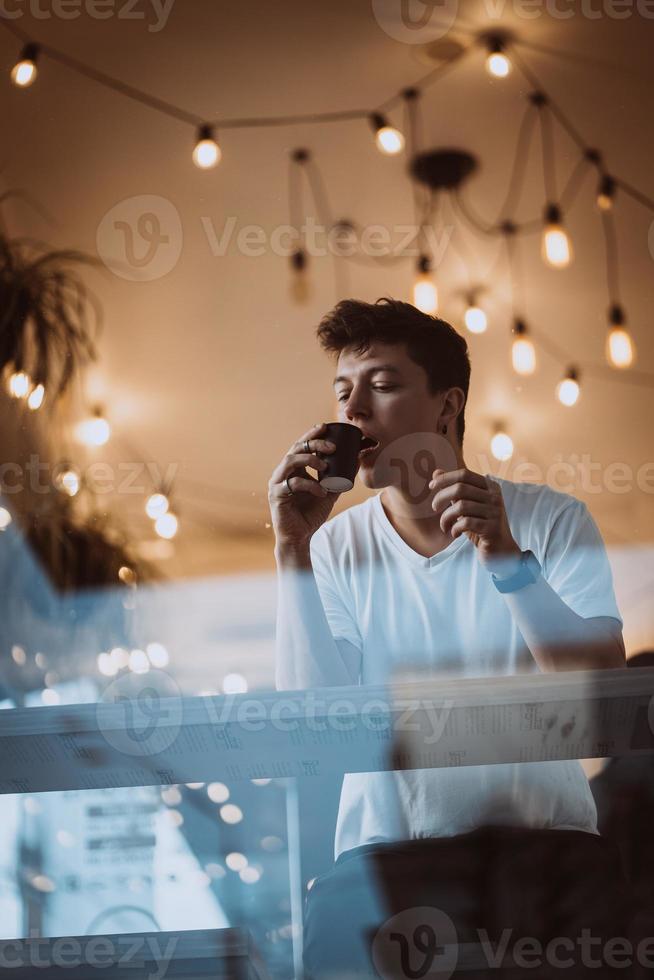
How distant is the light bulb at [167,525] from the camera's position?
1706mm

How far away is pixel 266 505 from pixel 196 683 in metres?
0.31

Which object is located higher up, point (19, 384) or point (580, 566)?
point (19, 384)

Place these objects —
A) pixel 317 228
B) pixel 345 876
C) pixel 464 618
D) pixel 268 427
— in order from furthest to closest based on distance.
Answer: pixel 317 228, pixel 268 427, pixel 464 618, pixel 345 876

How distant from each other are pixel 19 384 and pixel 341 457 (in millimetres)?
646

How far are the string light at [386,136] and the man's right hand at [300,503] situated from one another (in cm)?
55

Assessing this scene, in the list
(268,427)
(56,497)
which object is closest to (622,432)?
(268,427)

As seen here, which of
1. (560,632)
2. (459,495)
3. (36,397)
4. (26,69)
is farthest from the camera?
(26,69)

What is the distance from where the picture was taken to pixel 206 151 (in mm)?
1851

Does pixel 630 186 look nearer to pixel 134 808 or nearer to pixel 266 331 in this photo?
pixel 266 331

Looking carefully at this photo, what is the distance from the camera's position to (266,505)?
166 cm

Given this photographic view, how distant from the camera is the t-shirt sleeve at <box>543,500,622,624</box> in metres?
1.52

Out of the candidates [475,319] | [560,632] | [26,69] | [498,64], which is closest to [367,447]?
[475,319]

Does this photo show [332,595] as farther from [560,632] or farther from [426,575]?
[560,632]

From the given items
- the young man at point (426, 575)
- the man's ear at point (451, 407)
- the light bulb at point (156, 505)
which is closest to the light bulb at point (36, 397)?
the light bulb at point (156, 505)
